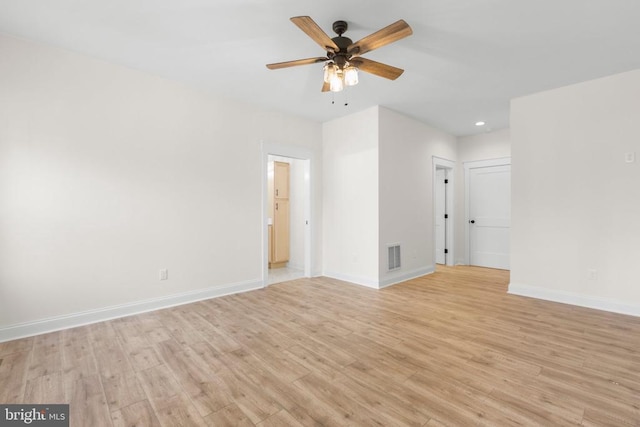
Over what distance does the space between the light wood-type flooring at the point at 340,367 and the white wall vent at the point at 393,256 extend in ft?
3.59

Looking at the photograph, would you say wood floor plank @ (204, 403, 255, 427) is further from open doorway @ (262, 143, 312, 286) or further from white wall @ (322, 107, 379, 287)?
open doorway @ (262, 143, 312, 286)

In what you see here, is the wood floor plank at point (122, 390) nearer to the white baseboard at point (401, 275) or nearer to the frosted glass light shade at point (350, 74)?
the frosted glass light shade at point (350, 74)

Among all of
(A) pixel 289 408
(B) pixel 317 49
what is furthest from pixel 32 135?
(A) pixel 289 408

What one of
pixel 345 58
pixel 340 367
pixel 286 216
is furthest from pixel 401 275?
pixel 345 58

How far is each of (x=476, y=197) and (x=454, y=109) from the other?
7.54ft

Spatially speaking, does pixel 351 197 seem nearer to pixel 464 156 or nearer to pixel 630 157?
pixel 464 156

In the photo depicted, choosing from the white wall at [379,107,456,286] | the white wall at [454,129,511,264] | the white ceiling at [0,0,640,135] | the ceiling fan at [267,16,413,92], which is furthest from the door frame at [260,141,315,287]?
the white wall at [454,129,511,264]

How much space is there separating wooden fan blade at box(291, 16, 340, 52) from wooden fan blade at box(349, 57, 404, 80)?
0.70 feet

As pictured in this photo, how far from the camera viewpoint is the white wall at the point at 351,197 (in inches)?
176

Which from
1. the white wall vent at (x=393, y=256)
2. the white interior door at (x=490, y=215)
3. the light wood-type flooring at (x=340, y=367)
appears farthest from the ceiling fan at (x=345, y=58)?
the white interior door at (x=490, y=215)

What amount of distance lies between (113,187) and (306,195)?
2.80 m

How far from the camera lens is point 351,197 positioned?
478 cm

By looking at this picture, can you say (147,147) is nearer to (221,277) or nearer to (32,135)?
(32,135)

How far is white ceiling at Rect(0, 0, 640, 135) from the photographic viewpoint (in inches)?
86.8
